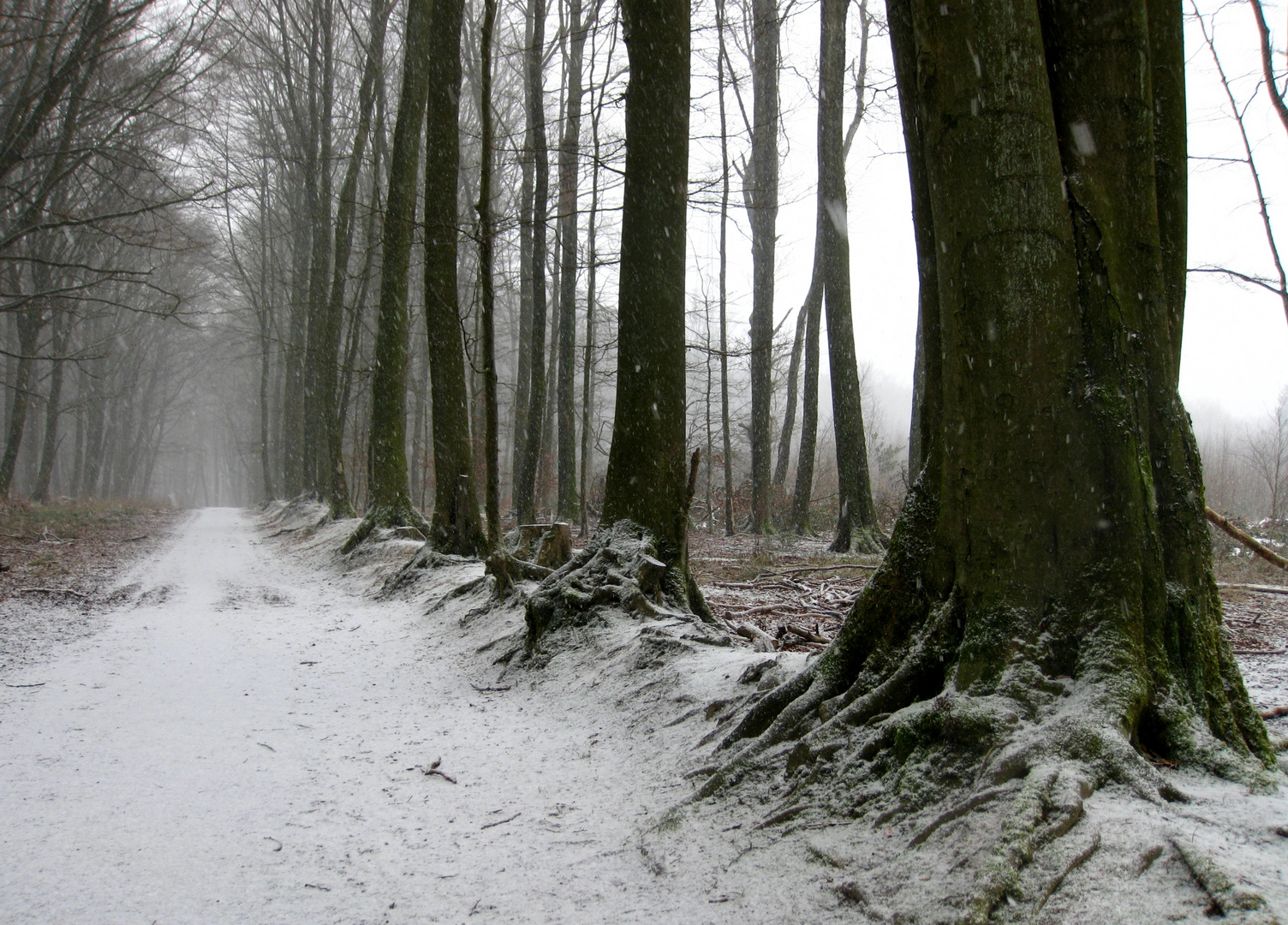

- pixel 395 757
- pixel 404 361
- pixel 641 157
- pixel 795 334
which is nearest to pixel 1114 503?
pixel 395 757

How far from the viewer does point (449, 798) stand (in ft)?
10.3

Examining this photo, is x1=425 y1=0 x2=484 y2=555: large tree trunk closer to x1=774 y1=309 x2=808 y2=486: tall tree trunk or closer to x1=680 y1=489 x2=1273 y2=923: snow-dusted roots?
x1=680 y1=489 x2=1273 y2=923: snow-dusted roots

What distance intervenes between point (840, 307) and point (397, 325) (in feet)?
23.6

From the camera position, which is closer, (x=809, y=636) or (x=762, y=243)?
(x=809, y=636)

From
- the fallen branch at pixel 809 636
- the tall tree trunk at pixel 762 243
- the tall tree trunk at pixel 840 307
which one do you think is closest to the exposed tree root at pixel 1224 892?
the fallen branch at pixel 809 636

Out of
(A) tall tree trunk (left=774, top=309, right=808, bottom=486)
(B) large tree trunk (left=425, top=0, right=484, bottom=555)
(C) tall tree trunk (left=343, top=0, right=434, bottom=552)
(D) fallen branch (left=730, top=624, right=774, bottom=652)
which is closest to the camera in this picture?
(D) fallen branch (left=730, top=624, right=774, bottom=652)

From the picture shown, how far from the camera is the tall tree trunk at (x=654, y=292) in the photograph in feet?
18.3

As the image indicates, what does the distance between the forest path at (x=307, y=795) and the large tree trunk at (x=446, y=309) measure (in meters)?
3.17

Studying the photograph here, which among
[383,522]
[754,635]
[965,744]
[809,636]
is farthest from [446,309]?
[965,744]

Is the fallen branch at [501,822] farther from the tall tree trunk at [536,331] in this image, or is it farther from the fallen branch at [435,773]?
the tall tree trunk at [536,331]

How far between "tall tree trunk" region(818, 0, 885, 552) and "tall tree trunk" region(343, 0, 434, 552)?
6528 mm

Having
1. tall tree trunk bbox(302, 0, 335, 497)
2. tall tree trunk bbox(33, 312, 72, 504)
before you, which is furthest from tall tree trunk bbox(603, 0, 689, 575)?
tall tree trunk bbox(33, 312, 72, 504)

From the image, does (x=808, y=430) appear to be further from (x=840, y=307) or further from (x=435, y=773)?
(x=435, y=773)

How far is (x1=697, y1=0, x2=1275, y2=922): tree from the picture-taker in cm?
238
